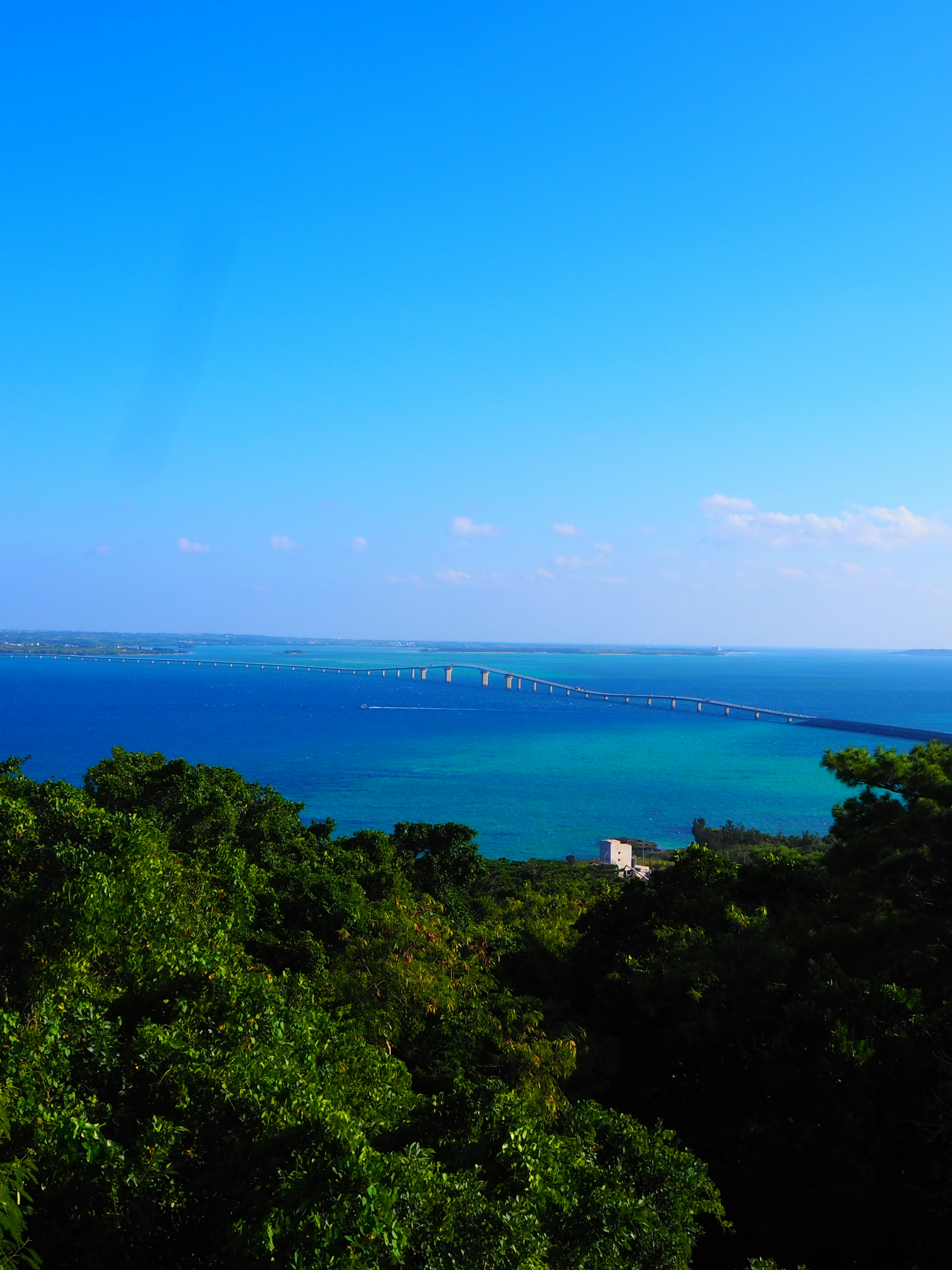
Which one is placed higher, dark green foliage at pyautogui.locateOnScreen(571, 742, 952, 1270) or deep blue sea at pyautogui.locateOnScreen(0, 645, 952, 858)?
dark green foliage at pyautogui.locateOnScreen(571, 742, 952, 1270)

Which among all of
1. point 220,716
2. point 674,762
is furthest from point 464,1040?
point 220,716

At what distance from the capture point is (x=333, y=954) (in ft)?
39.5

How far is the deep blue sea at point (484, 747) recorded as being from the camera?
45625mm

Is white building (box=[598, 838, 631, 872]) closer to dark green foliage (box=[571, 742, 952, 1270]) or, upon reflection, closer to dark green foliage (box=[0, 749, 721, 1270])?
dark green foliage (box=[571, 742, 952, 1270])

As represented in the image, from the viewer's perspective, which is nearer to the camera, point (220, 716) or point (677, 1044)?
point (677, 1044)

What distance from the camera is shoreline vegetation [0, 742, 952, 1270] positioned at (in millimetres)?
4812

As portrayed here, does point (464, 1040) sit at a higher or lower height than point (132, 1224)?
lower

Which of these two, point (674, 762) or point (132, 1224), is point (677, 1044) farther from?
point (674, 762)

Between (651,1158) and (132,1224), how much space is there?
3.79 m

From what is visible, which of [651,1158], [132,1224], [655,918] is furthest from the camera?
[655,918]

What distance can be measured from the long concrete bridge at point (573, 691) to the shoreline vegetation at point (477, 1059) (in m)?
45.9

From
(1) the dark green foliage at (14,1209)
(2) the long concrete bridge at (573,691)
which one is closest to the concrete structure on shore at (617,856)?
(2) the long concrete bridge at (573,691)

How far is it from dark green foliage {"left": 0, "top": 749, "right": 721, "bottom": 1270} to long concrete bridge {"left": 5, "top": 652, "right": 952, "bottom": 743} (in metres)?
51.0

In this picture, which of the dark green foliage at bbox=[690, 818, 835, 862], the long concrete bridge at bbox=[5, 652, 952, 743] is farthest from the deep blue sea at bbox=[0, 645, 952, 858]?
the long concrete bridge at bbox=[5, 652, 952, 743]
